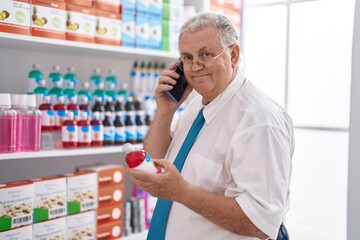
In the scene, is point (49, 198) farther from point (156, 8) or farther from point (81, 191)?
point (156, 8)

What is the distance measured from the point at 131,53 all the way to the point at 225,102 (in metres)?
0.91

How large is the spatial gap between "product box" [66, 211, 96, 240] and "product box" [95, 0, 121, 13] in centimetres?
111

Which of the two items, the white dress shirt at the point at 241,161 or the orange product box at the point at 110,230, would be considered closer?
the white dress shirt at the point at 241,161

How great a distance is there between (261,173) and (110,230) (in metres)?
1.20

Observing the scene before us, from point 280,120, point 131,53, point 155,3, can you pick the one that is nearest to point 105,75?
point 131,53

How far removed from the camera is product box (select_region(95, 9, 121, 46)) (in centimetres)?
224

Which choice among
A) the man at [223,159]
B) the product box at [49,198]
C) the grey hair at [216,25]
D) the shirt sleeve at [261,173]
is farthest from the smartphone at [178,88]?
the product box at [49,198]

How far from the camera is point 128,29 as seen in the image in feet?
7.82

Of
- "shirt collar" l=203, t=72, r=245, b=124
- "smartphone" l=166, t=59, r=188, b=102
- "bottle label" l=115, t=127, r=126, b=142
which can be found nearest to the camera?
"shirt collar" l=203, t=72, r=245, b=124

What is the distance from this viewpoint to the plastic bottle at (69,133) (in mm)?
2113

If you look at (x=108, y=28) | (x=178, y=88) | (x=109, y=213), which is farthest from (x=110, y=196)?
(x=108, y=28)

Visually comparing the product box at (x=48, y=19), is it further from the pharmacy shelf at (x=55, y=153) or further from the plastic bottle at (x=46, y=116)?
the pharmacy shelf at (x=55, y=153)

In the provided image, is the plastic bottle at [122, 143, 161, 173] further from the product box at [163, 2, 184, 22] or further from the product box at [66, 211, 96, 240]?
the product box at [163, 2, 184, 22]

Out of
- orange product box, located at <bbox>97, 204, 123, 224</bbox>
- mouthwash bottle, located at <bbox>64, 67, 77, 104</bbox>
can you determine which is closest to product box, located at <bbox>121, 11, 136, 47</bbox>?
mouthwash bottle, located at <bbox>64, 67, 77, 104</bbox>
